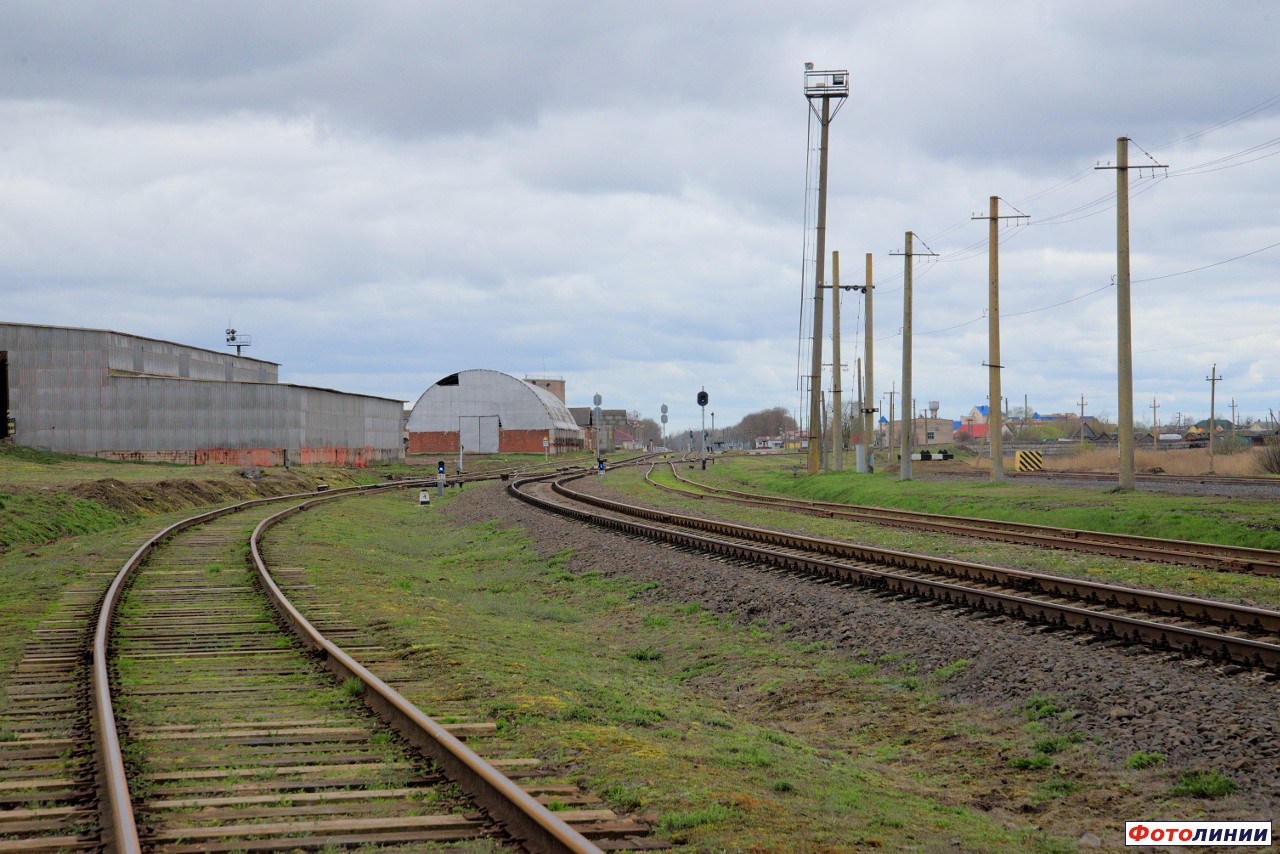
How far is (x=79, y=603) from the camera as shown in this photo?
14.8 metres

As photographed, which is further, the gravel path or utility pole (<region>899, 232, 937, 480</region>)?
utility pole (<region>899, 232, 937, 480</region>)

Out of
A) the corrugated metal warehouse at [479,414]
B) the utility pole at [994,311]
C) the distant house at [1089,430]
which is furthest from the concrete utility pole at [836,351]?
the distant house at [1089,430]

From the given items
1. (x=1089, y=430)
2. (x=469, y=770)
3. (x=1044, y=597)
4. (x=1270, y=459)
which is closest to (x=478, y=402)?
(x=1270, y=459)

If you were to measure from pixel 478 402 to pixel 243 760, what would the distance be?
99.4 metres

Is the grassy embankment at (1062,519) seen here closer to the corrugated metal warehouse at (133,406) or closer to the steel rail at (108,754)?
the steel rail at (108,754)

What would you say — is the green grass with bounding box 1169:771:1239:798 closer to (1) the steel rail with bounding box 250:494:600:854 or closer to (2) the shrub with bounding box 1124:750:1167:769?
(2) the shrub with bounding box 1124:750:1167:769

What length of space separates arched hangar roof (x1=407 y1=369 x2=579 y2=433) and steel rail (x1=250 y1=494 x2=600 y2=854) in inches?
3736

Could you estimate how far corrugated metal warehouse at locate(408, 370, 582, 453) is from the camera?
106 m

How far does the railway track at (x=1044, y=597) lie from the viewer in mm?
10242

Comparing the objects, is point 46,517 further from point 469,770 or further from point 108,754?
point 469,770

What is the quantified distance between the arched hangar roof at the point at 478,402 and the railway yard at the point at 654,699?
84.9 m

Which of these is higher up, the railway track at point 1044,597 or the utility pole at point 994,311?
the utility pole at point 994,311

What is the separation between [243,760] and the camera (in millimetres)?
7215

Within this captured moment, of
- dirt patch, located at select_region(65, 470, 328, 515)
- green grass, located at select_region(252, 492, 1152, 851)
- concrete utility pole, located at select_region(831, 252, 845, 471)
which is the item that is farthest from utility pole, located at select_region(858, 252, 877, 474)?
green grass, located at select_region(252, 492, 1152, 851)
